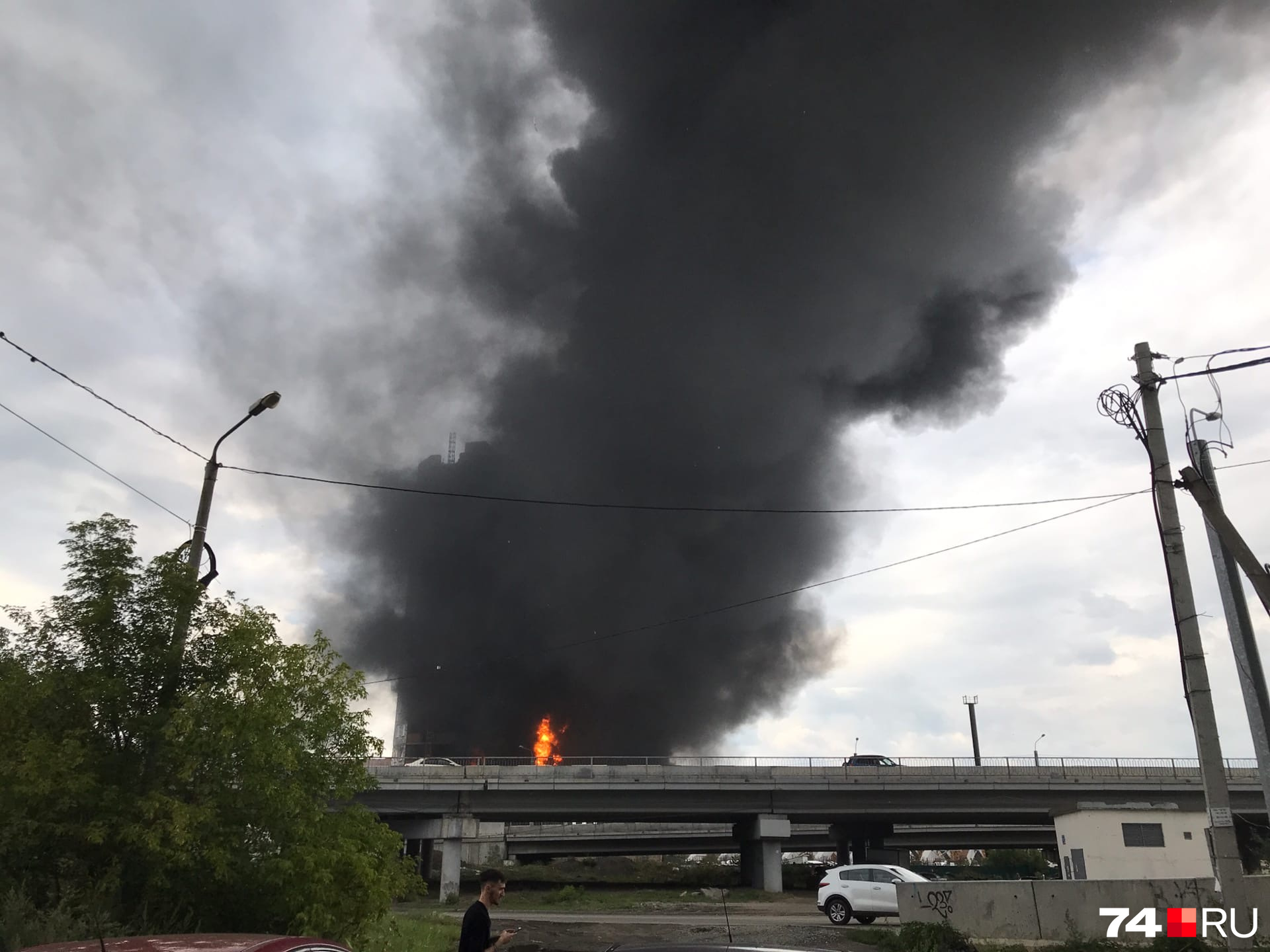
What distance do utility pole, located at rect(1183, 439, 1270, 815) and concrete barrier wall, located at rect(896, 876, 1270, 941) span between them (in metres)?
3.08

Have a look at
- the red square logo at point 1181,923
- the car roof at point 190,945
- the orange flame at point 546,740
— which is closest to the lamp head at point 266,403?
the car roof at point 190,945

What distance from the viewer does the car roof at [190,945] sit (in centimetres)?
520

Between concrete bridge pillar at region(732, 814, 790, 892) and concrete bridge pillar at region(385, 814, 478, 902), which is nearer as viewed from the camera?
concrete bridge pillar at region(385, 814, 478, 902)

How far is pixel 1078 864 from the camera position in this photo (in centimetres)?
3089

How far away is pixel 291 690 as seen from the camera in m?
12.1

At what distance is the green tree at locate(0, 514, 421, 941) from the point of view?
1069 centimetres

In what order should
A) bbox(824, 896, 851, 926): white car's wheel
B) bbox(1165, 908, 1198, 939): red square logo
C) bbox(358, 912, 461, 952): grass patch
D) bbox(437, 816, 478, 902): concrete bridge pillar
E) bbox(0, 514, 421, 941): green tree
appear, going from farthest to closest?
bbox(437, 816, 478, 902): concrete bridge pillar
bbox(824, 896, 851, 926): white car's wheel
bbox(1165, 908, 1198, 939): red square logo
bbox(358, 912, 461, 952): grass patch
bbox(0, 514, 421, 941): green tree

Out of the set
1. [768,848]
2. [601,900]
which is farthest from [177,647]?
[768,848]

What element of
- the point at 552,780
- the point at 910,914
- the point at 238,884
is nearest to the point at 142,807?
the point at 238,884

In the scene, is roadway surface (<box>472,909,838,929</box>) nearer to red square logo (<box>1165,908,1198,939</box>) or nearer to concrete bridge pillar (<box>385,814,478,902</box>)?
concrete bridge pillar (<box>385,814,478,902</box>)

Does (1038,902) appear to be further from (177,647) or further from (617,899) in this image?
(617,899)

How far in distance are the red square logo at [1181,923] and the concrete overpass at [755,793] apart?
3223 cm

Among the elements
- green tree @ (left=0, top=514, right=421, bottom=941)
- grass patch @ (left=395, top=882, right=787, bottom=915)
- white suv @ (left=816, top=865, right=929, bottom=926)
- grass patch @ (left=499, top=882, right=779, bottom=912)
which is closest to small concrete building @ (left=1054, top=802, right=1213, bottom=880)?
white suv @ (left=816, top=865, right=929, bottom=926)

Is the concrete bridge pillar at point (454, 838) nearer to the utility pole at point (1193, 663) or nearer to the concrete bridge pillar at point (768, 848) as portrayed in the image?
the concrete bridge pillar at point (768, 848)
